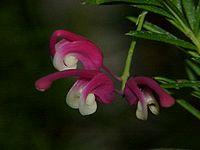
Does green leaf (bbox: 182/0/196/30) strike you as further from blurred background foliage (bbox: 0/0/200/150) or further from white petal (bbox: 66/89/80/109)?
blurred background foliage (bbox: 0/0/200/150)

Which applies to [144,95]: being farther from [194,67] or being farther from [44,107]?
[44,107]

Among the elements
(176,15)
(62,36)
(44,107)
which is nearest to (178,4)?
(176,15)

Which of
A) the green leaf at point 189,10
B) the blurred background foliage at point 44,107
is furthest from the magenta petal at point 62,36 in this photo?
the blurred background foliage at point 44,107

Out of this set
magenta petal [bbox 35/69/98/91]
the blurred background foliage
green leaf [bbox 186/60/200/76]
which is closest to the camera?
magenta petal [bbox 35/69/98/91]

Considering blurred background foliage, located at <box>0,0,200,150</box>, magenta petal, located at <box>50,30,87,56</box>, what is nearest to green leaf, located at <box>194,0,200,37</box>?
magenta petal, located at <box>50,30,87,56</box>

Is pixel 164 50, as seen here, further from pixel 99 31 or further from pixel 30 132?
pixel 30 132

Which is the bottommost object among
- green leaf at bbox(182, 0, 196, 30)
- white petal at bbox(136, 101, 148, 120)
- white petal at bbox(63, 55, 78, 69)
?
white petal at bbox(136, 101, 148, 120)
